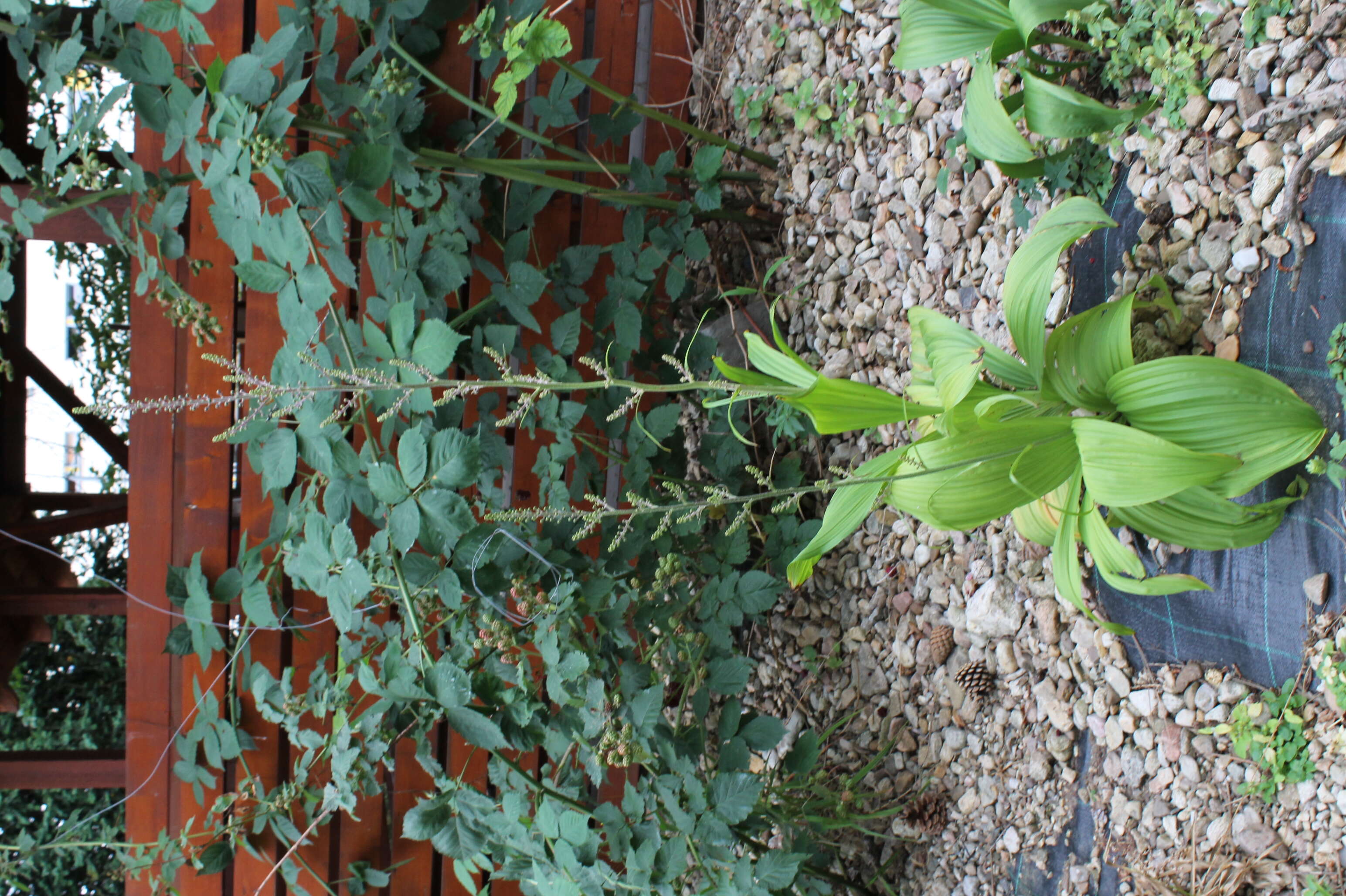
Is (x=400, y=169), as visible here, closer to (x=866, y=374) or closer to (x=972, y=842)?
(x=866, y=374)

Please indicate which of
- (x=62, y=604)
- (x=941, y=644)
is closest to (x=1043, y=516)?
(x=941, y=644)

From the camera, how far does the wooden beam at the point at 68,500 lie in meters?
3.35

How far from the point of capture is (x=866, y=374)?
1.80 metres

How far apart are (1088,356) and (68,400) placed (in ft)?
11.5

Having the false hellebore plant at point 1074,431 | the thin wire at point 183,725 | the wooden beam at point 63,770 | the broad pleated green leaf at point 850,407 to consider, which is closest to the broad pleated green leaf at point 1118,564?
the false hellebore plant at point 1074,431

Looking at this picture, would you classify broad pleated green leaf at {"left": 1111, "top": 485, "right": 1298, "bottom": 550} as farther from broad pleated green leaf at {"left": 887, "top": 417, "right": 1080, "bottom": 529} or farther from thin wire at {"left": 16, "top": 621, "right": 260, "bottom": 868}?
thin wire at {"left": 16, "top": 621, "right": 260, "bottom": 868}

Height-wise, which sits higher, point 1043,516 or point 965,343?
point 965,343

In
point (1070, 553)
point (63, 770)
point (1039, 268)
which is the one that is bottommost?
point (63, 770)

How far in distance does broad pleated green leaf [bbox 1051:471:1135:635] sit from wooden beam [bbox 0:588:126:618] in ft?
8.41

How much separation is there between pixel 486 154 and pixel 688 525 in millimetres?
914

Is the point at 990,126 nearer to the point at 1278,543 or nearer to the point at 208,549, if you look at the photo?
the point at 1278,543

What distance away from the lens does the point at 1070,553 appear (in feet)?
3.94

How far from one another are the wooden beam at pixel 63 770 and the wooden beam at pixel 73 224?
4.07ft

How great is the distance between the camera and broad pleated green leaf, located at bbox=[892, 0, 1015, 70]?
1283mm
